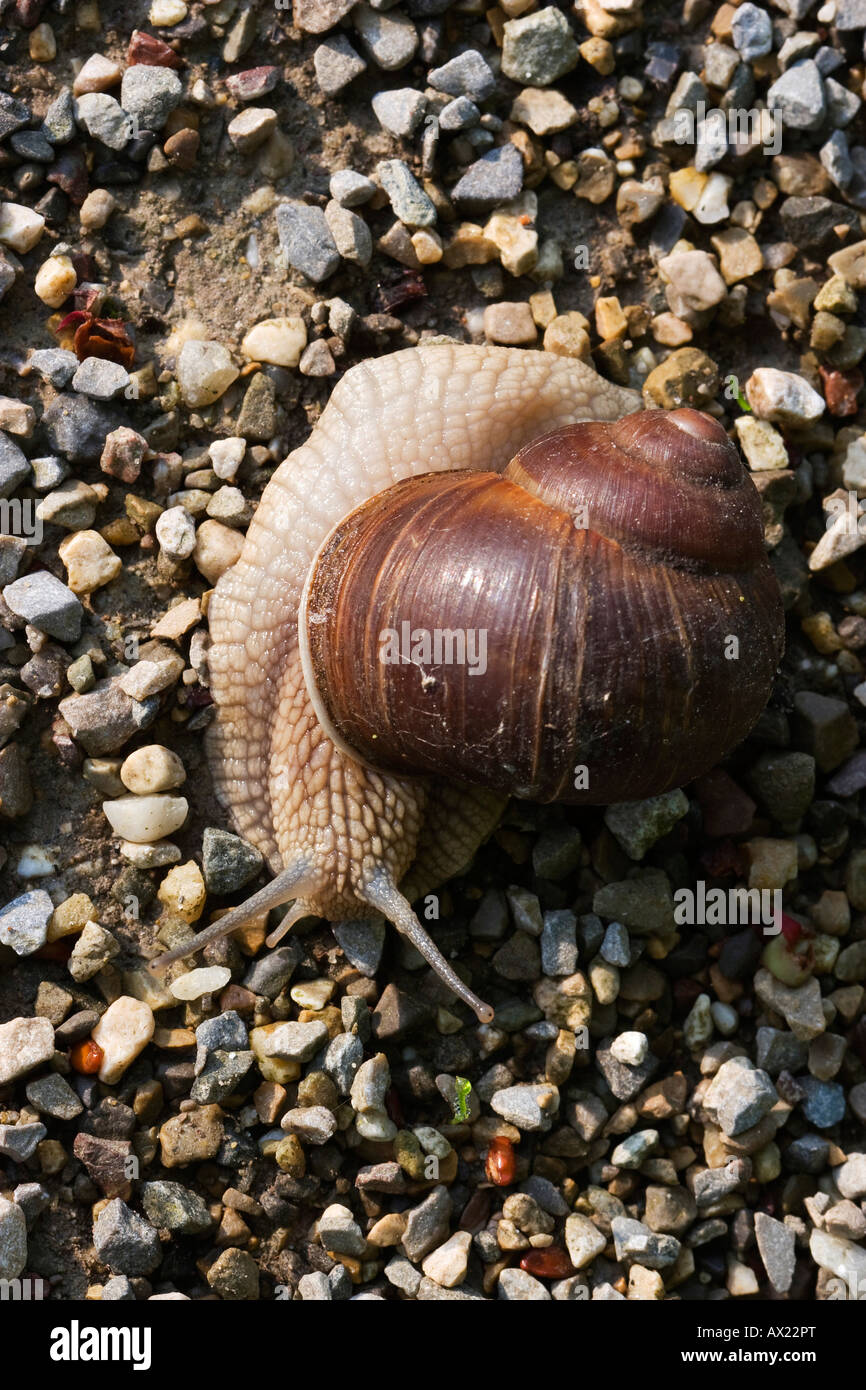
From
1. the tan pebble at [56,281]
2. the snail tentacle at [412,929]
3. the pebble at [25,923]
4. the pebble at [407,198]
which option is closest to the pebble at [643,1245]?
the snail tentacle at [412,929]

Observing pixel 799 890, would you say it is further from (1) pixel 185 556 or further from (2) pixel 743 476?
(1) pixel 185 556

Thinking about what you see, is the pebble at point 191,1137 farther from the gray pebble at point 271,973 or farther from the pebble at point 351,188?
the pebble at point 351,188

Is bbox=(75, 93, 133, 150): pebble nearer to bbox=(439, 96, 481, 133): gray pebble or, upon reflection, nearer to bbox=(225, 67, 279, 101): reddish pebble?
bbox=(225, 67, 279, 101): reddish pebble

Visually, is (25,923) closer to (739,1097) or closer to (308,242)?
(739,1097)

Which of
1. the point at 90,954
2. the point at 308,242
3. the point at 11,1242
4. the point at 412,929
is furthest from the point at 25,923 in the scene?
the point at 308,242

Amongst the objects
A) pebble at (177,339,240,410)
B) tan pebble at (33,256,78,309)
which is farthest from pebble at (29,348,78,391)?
pebble at (177,339,240,410)
